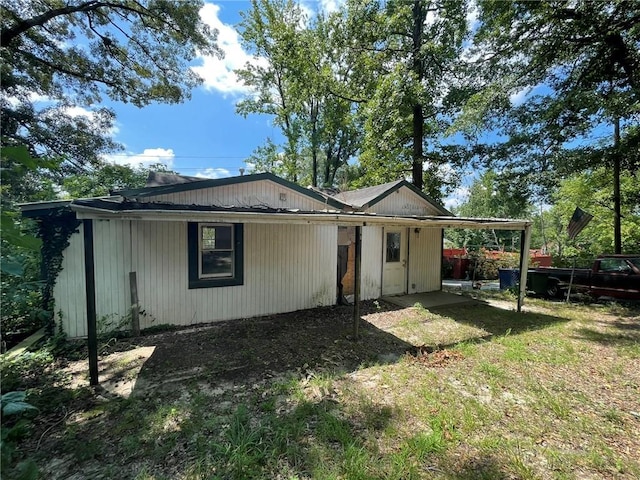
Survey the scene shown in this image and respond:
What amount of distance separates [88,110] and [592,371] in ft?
52.5

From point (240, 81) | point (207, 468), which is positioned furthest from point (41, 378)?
point (240, 81)

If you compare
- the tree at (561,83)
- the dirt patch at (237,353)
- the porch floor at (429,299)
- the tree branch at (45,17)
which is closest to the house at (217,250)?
the porch floor at (429,299)

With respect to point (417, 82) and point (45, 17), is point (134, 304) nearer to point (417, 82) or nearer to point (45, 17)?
point (45, 17)

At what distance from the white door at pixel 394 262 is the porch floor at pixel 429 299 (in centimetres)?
32

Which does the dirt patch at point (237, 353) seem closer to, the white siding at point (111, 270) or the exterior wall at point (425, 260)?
the white siding at point (111, 270)

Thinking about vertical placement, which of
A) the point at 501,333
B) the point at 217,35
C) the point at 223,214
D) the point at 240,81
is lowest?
the point at 501,333

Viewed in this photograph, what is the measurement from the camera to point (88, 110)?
35.6 feet

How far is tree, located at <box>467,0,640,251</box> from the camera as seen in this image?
758 cm

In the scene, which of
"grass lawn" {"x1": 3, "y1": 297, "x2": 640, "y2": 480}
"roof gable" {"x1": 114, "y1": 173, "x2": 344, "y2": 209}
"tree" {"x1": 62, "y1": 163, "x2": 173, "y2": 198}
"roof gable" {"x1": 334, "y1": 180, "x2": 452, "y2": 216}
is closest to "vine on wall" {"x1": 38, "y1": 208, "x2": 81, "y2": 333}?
"roof gable" {"x1": 114, "y1": 173, "x2": 344, "y2": 209}

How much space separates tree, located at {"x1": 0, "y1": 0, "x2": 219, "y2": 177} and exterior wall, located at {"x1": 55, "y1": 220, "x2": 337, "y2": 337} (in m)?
7.01

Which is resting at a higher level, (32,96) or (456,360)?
(32,96)

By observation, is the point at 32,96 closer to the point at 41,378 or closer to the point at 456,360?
the point at 41,378

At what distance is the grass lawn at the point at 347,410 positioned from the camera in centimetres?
241

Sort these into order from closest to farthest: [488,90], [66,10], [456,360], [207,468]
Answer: [207,468] → [456,360] → [66,10] → [488,90]
